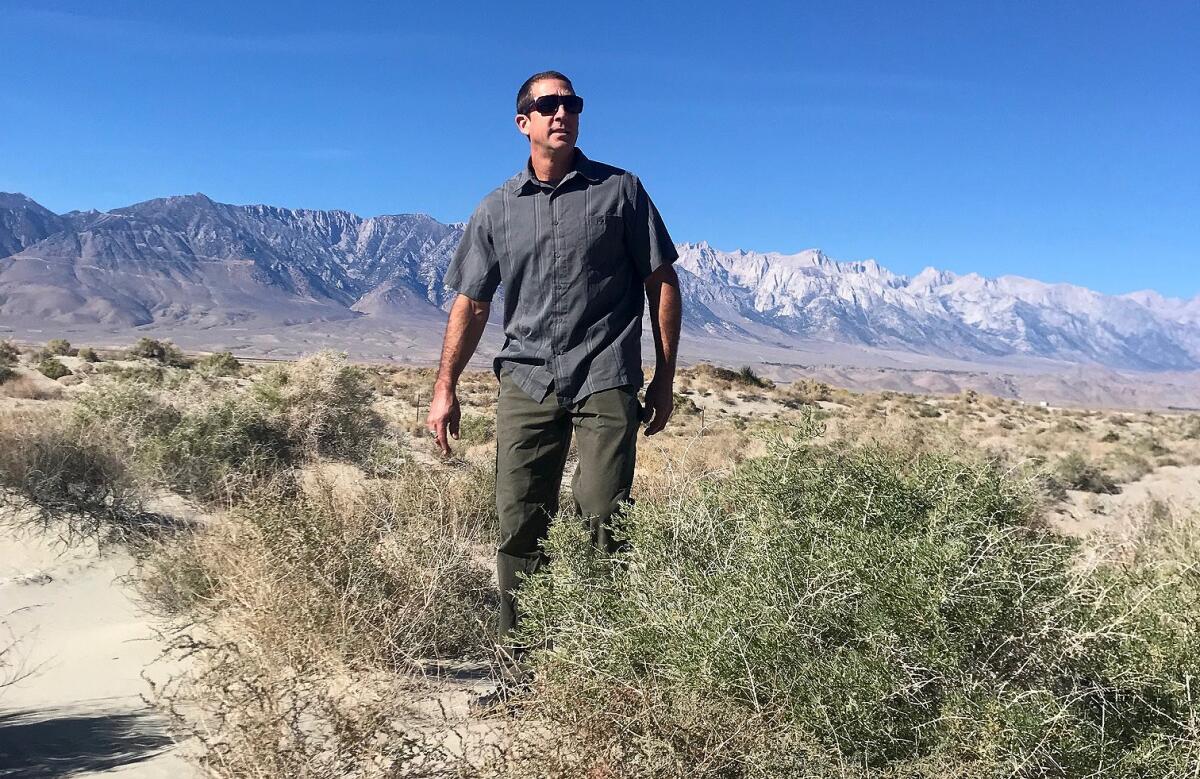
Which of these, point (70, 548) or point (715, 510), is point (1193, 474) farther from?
point (70, 548)

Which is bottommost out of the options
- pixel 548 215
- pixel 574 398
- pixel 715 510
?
pixel 715 510

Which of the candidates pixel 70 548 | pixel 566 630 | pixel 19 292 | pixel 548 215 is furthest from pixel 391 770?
pixel 19 292

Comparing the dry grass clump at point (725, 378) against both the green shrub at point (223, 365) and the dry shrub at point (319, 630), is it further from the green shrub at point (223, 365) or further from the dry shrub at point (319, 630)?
the dry shrub at point (319, 630)

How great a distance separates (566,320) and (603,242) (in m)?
0.29

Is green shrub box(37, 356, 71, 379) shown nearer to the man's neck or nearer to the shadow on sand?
the shadow on sand

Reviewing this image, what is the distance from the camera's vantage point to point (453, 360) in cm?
296

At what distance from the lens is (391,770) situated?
1.72 meters

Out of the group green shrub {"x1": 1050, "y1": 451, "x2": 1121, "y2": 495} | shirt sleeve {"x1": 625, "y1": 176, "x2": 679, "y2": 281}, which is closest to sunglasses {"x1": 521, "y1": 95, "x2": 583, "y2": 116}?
shirt sleeve {"x1": 625, "y1": 176, "x2": 679, "y2": 281}

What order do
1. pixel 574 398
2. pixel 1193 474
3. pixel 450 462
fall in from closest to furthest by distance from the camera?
1. pixel 574 398
2. pixel 450 462
3. pixel 1193 474

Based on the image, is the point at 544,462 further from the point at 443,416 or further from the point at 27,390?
the point at 27,390

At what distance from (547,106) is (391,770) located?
2066 millimetres

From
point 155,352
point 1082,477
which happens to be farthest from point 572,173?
point 155,352

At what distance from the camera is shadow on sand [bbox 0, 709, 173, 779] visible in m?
2.17

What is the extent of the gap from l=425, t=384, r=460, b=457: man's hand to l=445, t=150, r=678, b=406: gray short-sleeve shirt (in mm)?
274
